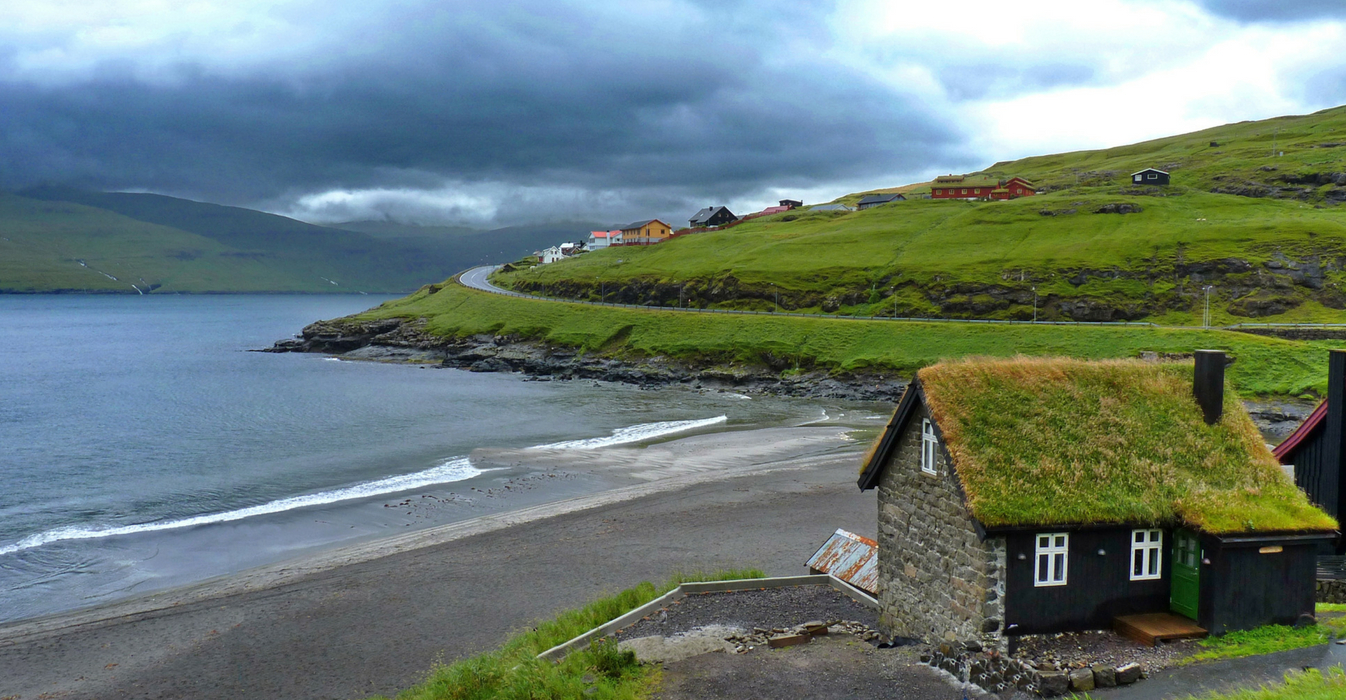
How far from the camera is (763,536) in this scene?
35.6m

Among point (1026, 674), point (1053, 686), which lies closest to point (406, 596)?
point (1026, 674)

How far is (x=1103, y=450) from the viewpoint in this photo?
18.9 m

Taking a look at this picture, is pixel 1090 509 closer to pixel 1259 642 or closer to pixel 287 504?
pixel 1259 642

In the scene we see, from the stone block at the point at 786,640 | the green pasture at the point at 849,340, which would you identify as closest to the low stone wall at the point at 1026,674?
the stone block at the point at 786,640

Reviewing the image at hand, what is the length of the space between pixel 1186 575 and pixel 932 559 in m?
5.51

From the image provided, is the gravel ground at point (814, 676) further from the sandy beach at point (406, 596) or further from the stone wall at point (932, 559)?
the sandy beach at point (406, 596)

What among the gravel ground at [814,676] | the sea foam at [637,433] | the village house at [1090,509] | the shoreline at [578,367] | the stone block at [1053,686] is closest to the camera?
the stone block at [1053,686]

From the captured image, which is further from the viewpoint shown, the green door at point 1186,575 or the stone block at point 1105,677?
the green door at point 1186,575

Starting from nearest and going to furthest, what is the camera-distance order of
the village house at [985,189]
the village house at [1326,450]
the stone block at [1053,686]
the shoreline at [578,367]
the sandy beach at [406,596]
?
the stone block at [1053,686], the village house at [1326,450], the sandy beach at [406,596], the shoreline at [578,367], the village house at [985,189]

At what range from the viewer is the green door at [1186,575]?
17.7 meters

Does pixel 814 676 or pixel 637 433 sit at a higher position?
pixel 814 676

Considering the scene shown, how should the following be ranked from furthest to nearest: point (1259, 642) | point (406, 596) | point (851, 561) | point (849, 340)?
point (849, 340) < point (406, 596) < point (851, 561) < point (1259, 642)

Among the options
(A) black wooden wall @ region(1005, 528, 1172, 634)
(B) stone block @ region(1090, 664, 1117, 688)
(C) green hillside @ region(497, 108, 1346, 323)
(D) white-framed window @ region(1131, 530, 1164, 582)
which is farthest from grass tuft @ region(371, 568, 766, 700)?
(C) green hillside @ region(497, 108, 1346, 323)

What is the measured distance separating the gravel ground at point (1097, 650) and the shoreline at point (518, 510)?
87.8 feet
